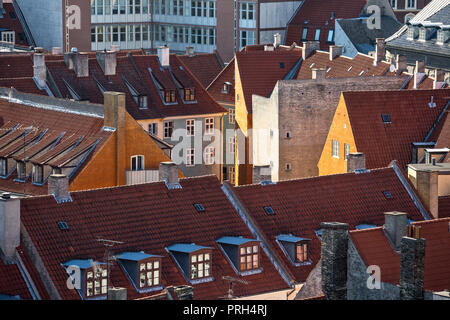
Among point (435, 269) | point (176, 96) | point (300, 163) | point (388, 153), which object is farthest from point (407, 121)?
point (435, 269)

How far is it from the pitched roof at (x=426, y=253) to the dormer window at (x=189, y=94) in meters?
42.1

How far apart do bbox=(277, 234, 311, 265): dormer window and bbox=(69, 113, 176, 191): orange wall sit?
14.2 metres

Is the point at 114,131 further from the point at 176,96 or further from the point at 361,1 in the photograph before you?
the point at 361,1

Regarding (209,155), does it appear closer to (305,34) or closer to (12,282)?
(305,34)

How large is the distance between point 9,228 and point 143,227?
631 cm

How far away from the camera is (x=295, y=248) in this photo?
67250 mm

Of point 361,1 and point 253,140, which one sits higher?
point 361,1

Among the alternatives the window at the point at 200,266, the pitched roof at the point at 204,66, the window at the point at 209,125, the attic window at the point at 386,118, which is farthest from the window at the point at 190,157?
the window at the point at 200,266

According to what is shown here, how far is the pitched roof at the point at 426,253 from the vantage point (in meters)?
58.5

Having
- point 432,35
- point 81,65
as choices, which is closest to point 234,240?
point 81,65

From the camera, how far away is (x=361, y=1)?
143500mm

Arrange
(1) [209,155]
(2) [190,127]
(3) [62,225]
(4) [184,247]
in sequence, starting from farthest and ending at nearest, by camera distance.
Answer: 1. (1) [209,155]
2. (2) [190,127]
3. (4) [184,247]
4. (3) [62,225]

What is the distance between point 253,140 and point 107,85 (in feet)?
34.6

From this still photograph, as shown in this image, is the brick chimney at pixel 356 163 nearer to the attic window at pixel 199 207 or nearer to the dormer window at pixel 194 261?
the attic window at pixel 199 207
